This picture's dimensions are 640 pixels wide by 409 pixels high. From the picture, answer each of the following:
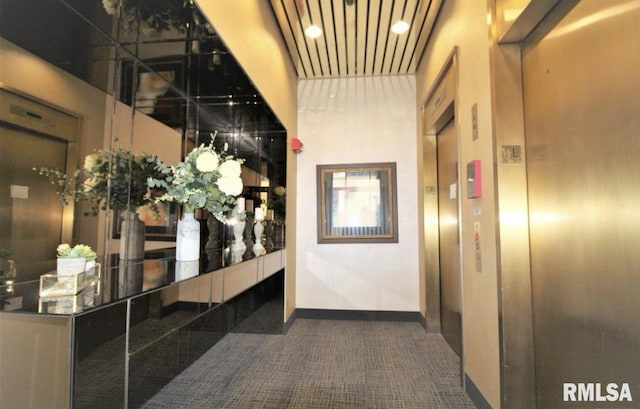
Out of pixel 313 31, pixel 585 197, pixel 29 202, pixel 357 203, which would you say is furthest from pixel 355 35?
pixel 29 202

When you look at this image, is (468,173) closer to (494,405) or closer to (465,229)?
(465,229)

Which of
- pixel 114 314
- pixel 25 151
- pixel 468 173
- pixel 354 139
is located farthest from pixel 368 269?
pixel 25 151

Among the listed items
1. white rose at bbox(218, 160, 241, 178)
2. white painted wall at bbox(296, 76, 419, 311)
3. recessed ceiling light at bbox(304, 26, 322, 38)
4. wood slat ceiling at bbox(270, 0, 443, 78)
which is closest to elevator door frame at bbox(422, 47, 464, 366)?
white painted wall at bbox(296, 76, 419, 311)

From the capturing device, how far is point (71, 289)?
103 cm

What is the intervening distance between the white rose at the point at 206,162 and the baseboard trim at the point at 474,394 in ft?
7.90

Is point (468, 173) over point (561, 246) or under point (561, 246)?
over

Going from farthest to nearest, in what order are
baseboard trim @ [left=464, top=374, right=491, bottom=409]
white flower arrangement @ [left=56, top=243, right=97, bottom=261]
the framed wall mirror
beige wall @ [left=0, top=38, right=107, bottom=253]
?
the framed wall mirror
baseboard trim @ [left=464, top=374, right=491, bottom=409]
white flower arrangement @ [left=56, top=243, right=97, bottom=261]
beige wall @ [left=0, top=38, right=107, bottom=253]

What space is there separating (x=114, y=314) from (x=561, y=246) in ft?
6.94

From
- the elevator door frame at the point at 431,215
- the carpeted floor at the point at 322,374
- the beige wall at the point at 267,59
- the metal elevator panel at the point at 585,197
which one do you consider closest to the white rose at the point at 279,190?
the beige wall at the point at 267,59

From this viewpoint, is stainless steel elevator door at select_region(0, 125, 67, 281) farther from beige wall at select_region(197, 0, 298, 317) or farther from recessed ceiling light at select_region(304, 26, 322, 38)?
recessed ceiling light at select_region(304, 26, 322, 38)

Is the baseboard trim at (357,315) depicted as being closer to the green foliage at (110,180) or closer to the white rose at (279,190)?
the white rose at (279,190)

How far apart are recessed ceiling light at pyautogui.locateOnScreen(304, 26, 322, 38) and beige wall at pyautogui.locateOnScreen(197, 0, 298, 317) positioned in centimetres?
35

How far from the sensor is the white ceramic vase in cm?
187

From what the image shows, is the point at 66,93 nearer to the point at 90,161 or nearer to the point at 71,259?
the point at 90,161
